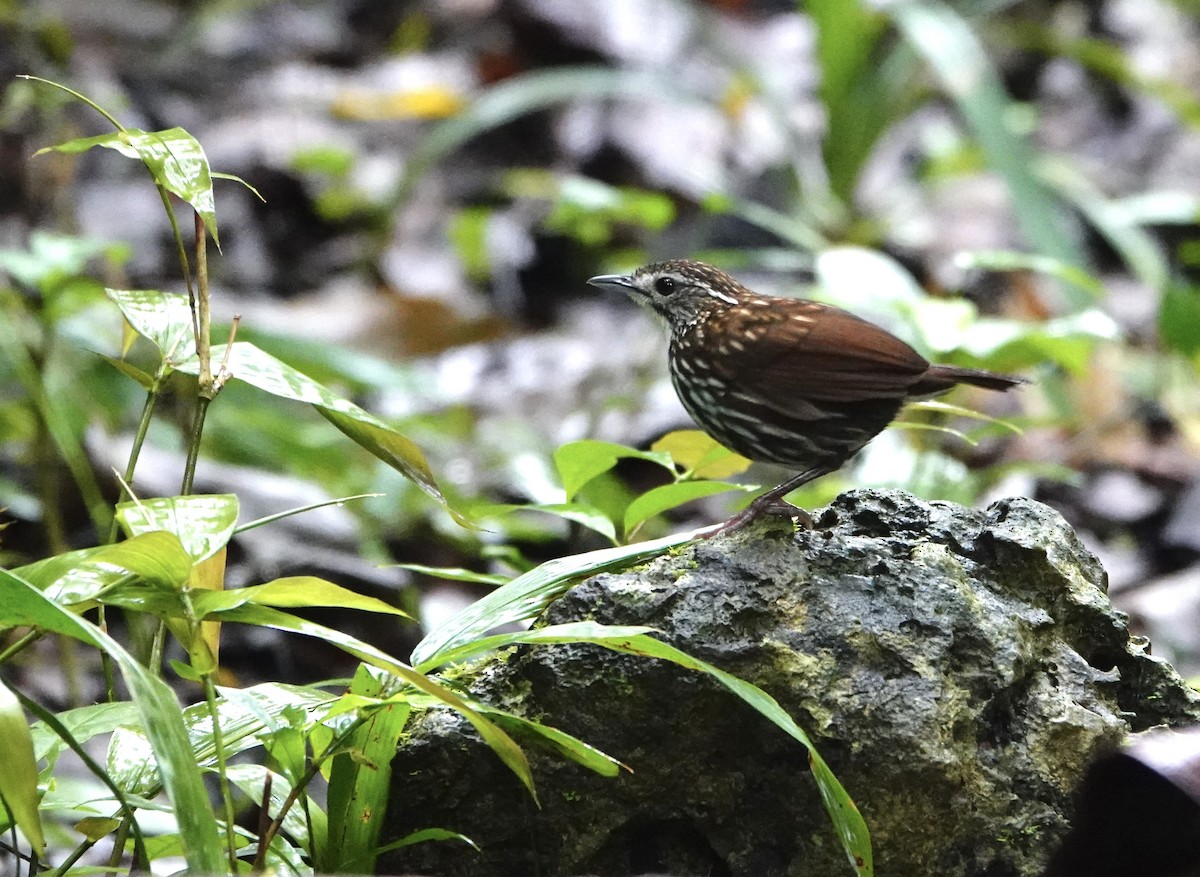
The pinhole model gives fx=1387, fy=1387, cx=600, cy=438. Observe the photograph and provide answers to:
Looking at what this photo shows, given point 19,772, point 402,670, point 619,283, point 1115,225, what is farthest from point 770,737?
point 1115,225

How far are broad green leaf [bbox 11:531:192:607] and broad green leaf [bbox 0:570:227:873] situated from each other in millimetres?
59

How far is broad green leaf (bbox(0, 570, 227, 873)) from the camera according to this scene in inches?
65.5

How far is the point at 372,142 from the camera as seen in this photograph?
31.1 ft

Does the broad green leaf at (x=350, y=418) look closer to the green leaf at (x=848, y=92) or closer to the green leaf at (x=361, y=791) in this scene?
the green leaf at (x=361, y=791)

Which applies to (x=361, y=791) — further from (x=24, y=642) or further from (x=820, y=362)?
(x=820, y=362)

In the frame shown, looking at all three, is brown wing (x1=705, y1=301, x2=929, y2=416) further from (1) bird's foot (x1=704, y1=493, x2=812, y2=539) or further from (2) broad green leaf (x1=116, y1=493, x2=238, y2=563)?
(2) broad green leaf (x1=116, y1=493, x2=238, y2=563)

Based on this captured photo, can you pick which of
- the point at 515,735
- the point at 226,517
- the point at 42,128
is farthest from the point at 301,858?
the point at 42,128

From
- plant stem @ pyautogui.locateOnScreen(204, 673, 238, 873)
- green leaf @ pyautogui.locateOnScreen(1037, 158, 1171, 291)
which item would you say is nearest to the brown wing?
plant stem @ pyautogui.locateOnScreen(204, 673, 238, 873)

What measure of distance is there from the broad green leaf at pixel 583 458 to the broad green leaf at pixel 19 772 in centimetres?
105

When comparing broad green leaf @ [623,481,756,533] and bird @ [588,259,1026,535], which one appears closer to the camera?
broad green leaf @ [623,481,756,533]

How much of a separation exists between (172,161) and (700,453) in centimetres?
125

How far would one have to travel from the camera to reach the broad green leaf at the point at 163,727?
5.46 ft

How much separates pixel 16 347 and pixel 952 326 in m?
3.22

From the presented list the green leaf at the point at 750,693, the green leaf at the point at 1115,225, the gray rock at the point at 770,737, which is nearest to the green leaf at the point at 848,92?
the green leaf at the point at 1115,225
